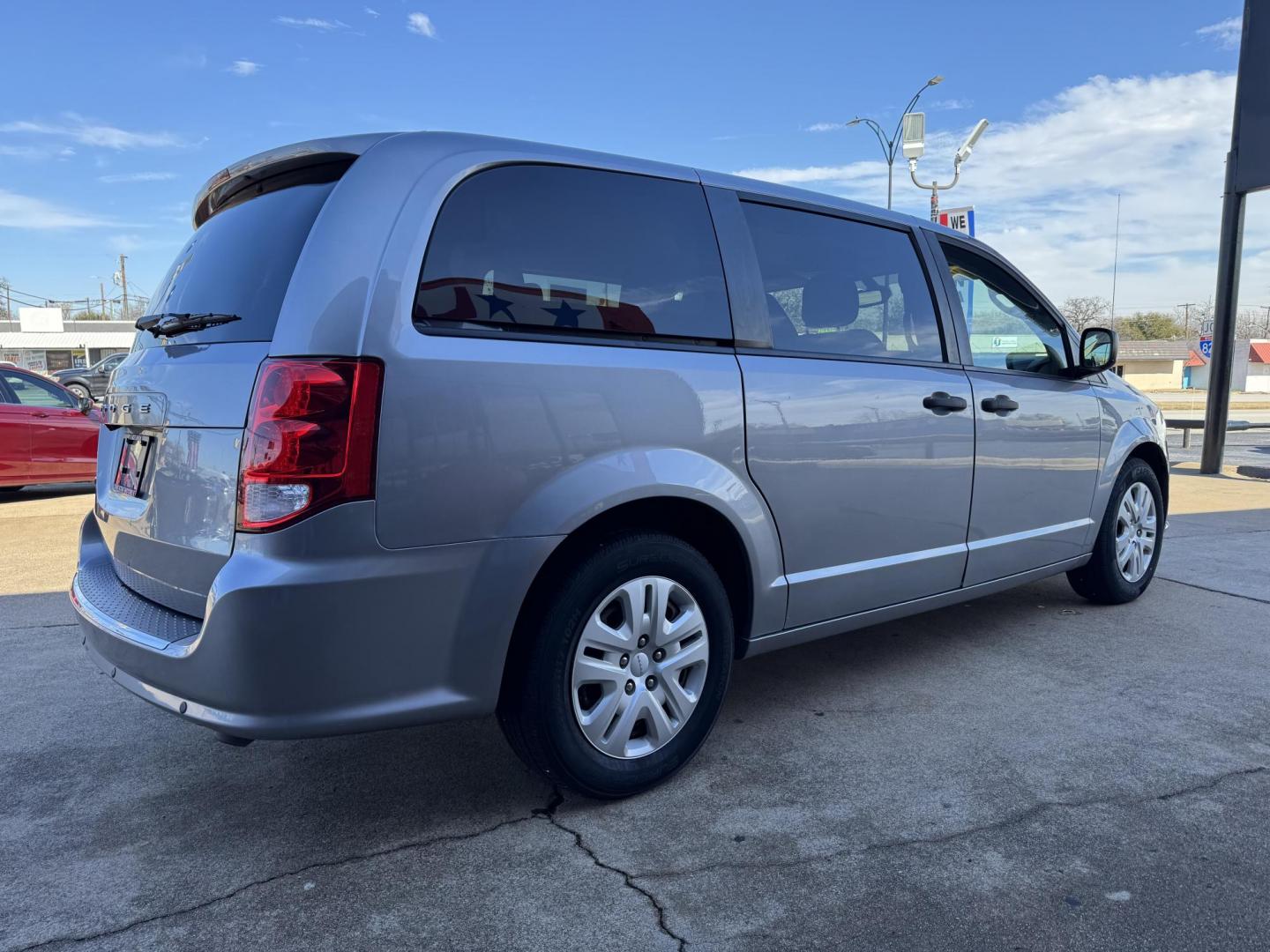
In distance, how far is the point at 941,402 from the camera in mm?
3555

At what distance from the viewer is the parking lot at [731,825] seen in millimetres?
2145

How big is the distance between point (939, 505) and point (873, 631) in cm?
115

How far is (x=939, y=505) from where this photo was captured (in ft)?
11.8

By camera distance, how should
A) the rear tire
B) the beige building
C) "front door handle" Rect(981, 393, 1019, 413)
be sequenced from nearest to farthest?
"front door handle" Rect(981, 393, 1019, 413)
the rear tire
the beige building

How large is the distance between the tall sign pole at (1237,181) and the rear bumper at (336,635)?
1117 centimetres

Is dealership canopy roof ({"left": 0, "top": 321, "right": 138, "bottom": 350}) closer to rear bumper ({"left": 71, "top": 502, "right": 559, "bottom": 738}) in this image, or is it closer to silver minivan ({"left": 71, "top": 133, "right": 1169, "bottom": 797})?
silver minivan ({"left": 71, "top": 133, "right": 1169, "bottom": 797})

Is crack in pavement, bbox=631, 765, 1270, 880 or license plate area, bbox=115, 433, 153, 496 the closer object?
crack in pavement, bbox=631, 765, 1270, 880

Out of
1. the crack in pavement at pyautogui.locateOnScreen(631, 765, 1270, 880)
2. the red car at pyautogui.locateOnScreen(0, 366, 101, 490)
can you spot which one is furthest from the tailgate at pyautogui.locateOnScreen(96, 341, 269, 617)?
the red car at pyautogui.locateOnScreen(0, 366, 101, 490)

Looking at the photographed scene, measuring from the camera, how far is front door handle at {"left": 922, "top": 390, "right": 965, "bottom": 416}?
3514mm

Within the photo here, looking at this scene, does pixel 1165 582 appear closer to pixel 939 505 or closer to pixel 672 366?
pixel 939 505

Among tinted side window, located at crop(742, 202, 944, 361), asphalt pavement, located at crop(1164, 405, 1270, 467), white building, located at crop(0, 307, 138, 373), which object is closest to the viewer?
tinted side window, located at crop(742, 202, 944, 361)

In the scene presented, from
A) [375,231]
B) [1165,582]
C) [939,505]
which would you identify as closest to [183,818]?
[375,231]

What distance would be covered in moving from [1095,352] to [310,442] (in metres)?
3.68

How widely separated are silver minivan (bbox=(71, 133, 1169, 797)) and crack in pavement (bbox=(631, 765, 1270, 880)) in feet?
1.39
